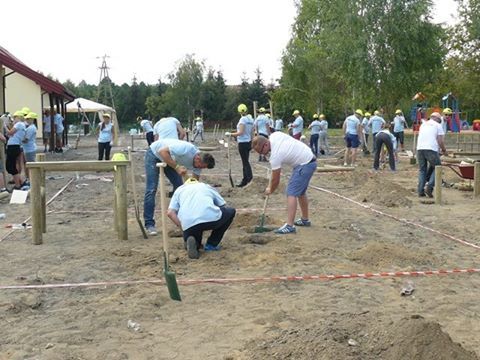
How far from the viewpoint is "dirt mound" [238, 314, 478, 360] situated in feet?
11.4

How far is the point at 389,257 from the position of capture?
6.48m

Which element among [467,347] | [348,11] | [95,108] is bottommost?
[467,347]

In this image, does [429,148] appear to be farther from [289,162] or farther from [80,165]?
[80,165]

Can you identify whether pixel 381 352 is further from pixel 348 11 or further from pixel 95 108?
pixel 95 108

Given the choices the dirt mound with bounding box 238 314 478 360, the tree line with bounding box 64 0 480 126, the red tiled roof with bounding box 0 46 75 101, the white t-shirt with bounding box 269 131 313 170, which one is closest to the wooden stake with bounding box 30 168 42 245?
the white t-shirt with bounding box 269 131 313 170

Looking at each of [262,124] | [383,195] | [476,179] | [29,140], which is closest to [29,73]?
[262,124]

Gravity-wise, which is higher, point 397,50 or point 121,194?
point 397,50

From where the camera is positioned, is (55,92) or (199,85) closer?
(55,92)

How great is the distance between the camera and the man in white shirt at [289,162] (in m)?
7.65

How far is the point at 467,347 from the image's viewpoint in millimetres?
4035

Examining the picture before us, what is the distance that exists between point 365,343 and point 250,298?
1.60 m

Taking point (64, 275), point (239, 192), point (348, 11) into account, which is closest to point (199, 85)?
point (348, 11)

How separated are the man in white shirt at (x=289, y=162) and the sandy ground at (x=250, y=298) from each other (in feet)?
1.22

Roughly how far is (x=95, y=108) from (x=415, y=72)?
19372 mm
